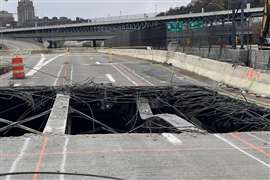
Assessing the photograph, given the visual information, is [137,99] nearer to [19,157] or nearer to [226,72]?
[226,72]

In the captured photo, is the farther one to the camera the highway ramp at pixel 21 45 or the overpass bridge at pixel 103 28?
the overpass bridge at pixel 103 28

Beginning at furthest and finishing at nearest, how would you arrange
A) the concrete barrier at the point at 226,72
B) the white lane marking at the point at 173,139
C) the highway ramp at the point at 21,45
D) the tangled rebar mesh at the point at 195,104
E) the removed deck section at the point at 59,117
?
1. the highway ramp at the point at 21,45
2. the concrete barrier at the point at 226,72
3. the tangled rebar mesh at the point at 195,104
4. the removed deck section at the point at 59,117
5. the white lane marking at the point at 173,139

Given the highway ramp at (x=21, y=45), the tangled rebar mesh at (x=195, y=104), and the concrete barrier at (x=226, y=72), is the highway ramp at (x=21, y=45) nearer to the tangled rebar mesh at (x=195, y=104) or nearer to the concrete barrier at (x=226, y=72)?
the concrete barrier at (x=226, y=72)

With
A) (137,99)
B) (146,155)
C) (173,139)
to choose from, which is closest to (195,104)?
(137,99)

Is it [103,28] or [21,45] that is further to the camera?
[103,28]

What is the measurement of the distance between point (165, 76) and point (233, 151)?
68.2 ft

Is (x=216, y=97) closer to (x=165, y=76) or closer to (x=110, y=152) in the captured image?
(x=110, y=152)

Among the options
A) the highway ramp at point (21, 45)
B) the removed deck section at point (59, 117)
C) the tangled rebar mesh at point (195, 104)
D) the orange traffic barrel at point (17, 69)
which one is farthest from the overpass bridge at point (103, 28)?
the removed deck section at point (59, 117)

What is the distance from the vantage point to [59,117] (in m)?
14.2

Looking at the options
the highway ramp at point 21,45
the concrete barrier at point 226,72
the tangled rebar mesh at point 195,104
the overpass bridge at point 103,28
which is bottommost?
the highway ramp at point 21,45

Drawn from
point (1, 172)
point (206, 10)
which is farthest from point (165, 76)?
point (206, 10)

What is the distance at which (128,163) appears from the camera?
9141 mm

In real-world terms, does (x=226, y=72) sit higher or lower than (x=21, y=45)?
higher

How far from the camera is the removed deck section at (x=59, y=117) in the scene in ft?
40.5
